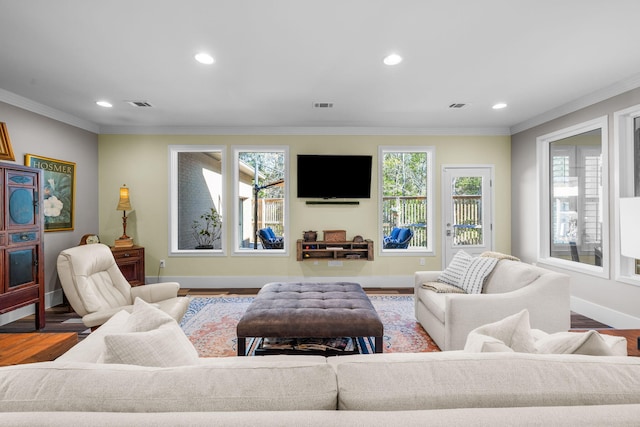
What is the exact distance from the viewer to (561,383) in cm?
87

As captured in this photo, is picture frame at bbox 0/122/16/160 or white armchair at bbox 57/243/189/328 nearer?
white armchair at bbox 57/243/189/328

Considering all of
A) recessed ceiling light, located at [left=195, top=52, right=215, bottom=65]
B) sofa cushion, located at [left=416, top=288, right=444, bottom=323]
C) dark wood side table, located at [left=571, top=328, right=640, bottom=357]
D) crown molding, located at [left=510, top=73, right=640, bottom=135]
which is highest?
recessed ceiling light, located at [left=195, top=52, right=215, bottom=65]

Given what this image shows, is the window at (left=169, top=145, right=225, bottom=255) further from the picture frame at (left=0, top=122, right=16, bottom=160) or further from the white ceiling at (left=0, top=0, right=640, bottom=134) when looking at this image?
the picture frame at (left=0, top=122, right=16, bottom=160)

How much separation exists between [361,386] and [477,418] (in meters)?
0.28

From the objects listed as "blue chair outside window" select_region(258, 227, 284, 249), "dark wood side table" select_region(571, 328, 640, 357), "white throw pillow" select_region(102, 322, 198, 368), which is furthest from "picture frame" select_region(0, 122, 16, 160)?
"dark wood side table" select_region(571, 328, 640, 357)

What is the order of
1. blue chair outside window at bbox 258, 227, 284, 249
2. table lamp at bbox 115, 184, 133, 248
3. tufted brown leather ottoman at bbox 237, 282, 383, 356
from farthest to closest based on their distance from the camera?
blue chair outside window at bbox 258, 227, 284, 249 < table lamp at bbox 115, 184, 133, 248 < tufted brown leather ottoman at bbox 237, 282, 383, 356

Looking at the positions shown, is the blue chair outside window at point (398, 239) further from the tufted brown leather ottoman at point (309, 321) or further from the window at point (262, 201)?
the tufted brown leather ottoman at point (309, 321)

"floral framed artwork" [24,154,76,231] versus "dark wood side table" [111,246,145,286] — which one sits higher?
"floral framed artwork" [24,154,76,231]

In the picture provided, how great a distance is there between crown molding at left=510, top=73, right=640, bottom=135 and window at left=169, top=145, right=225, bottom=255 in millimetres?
4593

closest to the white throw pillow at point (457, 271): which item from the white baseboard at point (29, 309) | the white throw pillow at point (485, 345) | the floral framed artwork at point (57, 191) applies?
the white throw pillow at point (485, 345)

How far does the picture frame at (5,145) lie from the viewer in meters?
3.36

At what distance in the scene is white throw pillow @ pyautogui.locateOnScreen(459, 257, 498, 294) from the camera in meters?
2.93

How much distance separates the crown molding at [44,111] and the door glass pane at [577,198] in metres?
6.63

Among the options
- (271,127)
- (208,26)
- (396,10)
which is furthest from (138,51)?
(271,127)
